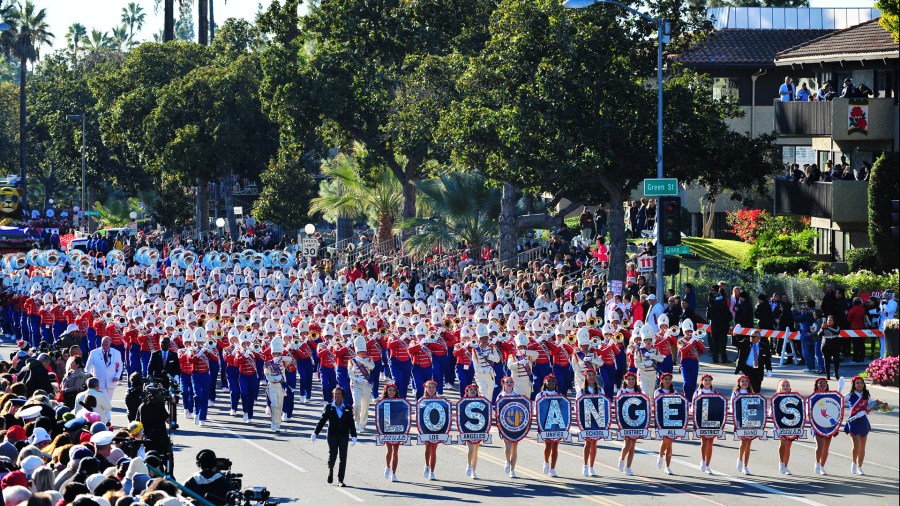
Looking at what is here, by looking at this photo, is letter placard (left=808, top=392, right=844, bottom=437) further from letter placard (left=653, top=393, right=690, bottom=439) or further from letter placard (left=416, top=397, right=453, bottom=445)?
letter placard (left=416, top=397, right=453, bottom=445)

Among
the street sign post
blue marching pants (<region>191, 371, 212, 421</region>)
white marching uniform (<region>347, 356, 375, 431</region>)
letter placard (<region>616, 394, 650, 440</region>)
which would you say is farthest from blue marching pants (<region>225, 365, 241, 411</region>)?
the street sign post

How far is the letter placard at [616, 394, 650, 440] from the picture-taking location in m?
19.7

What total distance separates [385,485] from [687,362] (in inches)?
285

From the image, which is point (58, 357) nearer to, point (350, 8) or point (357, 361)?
point (357, 361)

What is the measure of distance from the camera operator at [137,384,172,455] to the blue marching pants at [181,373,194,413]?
6.43 metres

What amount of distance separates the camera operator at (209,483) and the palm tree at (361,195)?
111 feet

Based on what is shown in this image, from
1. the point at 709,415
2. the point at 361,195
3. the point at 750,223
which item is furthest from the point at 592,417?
the point at 361,195

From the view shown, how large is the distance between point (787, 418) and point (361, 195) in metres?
30.9

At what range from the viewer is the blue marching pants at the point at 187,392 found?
2529 centimetres

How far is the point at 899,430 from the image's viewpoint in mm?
7359

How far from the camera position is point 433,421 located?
1962 cm

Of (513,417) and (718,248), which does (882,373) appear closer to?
(513,417)

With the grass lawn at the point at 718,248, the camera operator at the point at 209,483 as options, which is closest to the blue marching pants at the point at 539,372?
the camera operator at the point at 209,483

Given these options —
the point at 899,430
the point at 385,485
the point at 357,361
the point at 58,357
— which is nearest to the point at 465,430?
the point at 385,485
